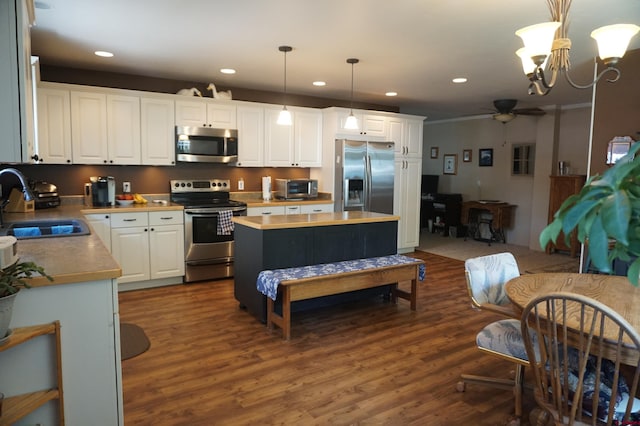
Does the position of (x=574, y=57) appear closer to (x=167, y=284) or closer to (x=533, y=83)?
(x=533, y=83)

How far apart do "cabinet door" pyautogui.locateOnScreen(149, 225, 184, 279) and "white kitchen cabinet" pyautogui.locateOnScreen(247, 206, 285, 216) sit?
871mm

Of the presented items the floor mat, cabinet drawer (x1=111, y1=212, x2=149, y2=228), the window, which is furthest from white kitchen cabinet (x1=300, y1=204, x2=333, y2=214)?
the window

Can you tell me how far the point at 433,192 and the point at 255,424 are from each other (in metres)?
7.78

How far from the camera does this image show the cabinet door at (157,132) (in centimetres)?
479

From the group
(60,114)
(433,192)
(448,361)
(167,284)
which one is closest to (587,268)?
(448,361)

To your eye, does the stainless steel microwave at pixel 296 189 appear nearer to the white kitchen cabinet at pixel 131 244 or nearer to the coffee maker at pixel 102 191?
the white kitchen cabinet at pixel 131 244

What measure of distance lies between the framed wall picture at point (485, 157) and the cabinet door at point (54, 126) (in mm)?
A: 7117

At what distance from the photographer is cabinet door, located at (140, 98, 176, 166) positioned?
4793 mm

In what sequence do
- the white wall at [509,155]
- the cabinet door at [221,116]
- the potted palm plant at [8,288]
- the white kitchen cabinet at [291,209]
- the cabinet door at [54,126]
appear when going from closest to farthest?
the potted palm plant at [8,288]
the cabinet door at [54,126]
the cabinet door at [221,116]
the white kitchen cabinet at [291,209]
the white wall at [509,155]

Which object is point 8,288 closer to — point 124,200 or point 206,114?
point 124,200

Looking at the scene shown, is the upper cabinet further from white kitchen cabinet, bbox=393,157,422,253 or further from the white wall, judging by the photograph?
the white wall

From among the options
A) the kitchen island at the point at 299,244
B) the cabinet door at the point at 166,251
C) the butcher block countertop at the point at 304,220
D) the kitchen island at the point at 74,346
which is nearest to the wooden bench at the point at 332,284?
the kitchen island at the point at 299,244

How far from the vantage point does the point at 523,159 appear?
305 inches

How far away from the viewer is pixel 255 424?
226 cm
